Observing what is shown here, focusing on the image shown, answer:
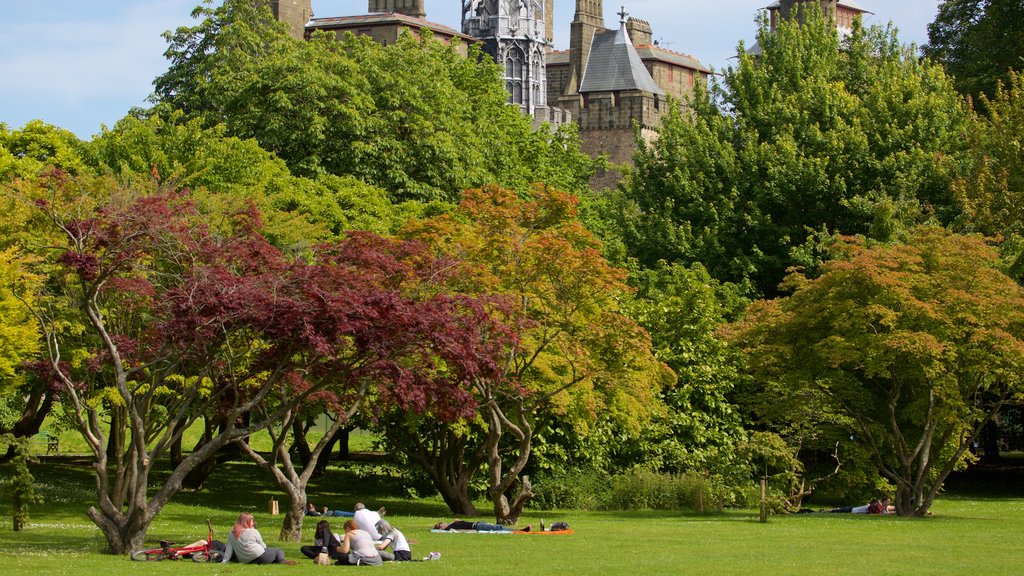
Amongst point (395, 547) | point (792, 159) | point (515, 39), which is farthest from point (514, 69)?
point (395, 547)

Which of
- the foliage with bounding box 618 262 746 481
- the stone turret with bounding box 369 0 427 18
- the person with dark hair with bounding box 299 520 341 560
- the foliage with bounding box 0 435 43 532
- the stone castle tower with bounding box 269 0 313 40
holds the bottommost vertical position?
the person with dark hair with bounding box 299 520 341 560

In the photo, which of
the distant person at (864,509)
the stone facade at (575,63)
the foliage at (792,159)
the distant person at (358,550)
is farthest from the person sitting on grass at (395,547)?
the stone facade at (575,63)

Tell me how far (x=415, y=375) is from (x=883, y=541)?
794 cm

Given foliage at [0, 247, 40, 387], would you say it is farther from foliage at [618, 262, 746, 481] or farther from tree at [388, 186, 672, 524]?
foliage at [618, 262, 746, 481]

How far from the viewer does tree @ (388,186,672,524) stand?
1022 inches

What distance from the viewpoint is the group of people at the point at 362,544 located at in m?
19.0

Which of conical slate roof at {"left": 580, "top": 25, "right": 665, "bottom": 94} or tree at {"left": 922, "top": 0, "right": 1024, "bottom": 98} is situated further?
conical slate roof at {"left": 580, "top": 25, "right": 665, "bottom": 94}

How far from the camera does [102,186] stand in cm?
2727

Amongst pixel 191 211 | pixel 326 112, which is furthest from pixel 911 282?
pixel 326 112

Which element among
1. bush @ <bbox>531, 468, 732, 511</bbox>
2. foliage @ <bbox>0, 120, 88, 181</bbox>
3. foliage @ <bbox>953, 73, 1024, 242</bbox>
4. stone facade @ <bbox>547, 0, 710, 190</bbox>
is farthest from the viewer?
stone facade @ <bbox>547, 0, 710, 190</bbox>

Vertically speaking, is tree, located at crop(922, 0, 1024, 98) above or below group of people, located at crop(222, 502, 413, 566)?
above

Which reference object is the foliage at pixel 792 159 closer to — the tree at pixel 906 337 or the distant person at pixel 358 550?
the tree at pixel 906 337

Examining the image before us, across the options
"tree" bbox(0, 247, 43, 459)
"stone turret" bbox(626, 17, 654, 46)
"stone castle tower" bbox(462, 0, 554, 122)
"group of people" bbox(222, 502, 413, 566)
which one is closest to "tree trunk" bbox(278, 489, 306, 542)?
"group of people" bbox(222, 502, 413, 566)

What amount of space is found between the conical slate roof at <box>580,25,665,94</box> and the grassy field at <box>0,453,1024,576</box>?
3604 inches
